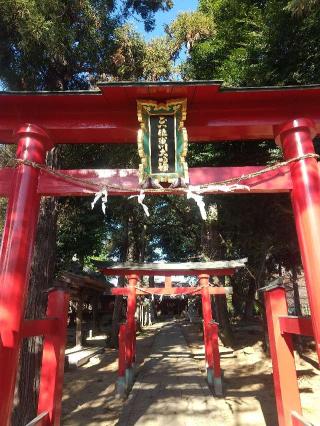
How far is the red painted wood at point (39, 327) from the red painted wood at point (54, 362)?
74 mm

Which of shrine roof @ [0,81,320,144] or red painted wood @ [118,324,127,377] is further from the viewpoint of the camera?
red painted wood @ [118,324,127,377]

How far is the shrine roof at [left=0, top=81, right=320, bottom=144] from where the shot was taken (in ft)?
13.5

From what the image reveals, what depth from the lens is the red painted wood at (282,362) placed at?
3.98m

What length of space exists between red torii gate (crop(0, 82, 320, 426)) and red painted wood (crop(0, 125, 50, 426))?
0.01m

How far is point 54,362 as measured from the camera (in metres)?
4.17

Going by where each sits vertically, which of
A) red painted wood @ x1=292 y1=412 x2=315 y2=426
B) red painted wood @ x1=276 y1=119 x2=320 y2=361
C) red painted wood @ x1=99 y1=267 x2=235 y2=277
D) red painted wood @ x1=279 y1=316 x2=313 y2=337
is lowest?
red painted wood @ x1=292 y1=412 x2=315 y2=426

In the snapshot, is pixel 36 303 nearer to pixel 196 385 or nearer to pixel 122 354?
pixel 122 354

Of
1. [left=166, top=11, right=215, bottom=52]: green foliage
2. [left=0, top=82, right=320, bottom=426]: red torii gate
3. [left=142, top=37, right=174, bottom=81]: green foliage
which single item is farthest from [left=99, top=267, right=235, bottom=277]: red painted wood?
[left=0, top=82, right=320, bottom=426]: red torii gate

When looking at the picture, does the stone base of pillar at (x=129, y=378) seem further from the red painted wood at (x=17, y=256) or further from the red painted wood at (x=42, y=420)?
the red painted wood at (x=17, y=256)

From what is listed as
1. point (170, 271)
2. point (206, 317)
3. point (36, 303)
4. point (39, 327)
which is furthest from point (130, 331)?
point (39, 327)

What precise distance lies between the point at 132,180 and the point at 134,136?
2.45 feet

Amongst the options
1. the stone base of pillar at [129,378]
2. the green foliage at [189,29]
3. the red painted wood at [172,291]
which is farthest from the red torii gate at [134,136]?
the red painted wood at [172,291]

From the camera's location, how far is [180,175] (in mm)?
4129

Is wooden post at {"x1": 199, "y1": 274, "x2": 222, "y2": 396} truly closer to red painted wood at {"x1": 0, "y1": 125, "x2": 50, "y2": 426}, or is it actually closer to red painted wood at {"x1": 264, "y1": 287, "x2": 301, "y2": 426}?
red painted wood at {"x1": 264, "y1": 287, "x2": 301, "y2": 426}
